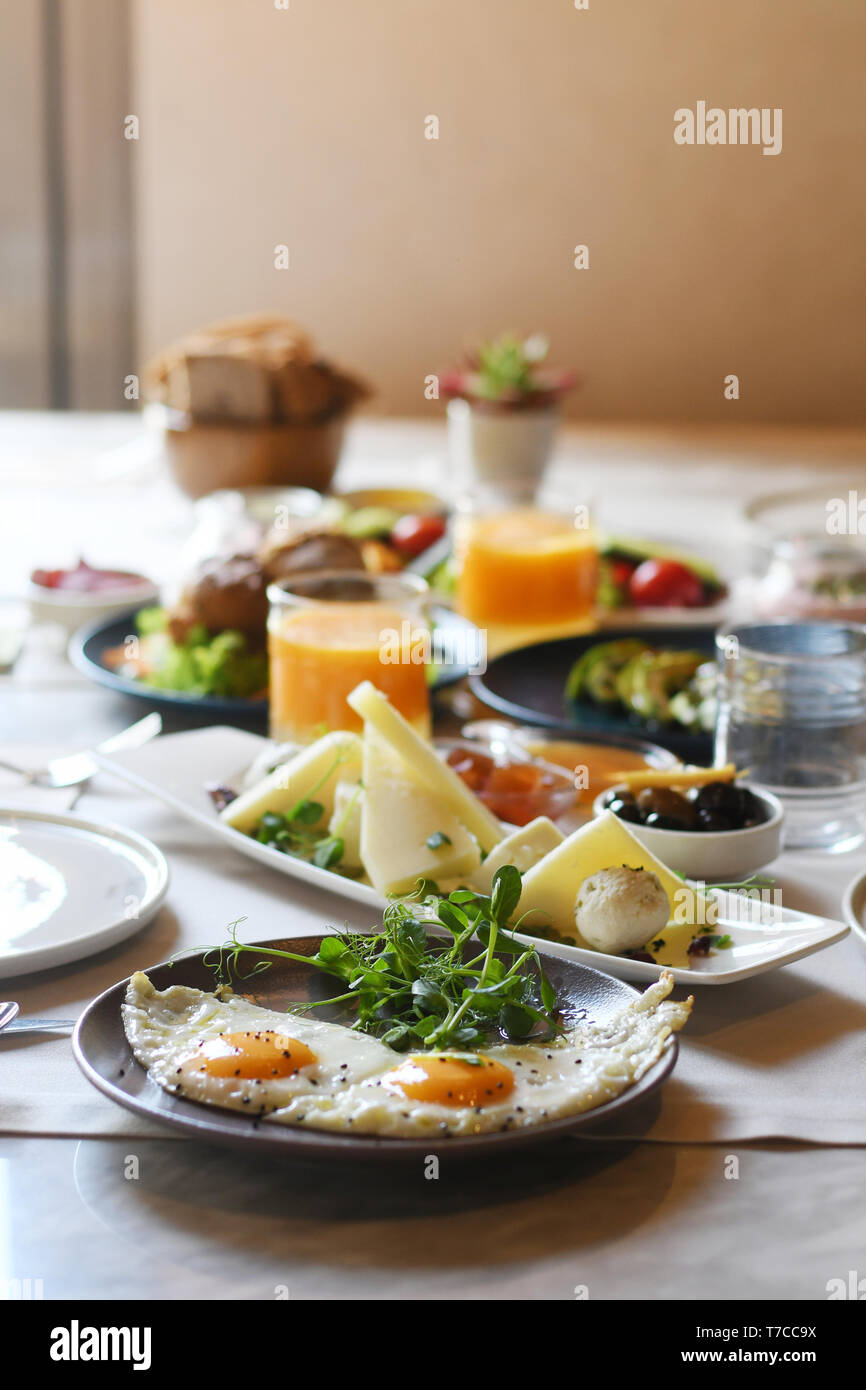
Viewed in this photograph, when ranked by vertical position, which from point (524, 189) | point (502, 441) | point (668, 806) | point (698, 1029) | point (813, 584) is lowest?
point (698, 1029)

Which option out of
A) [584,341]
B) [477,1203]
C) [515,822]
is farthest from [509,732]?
[584,341]

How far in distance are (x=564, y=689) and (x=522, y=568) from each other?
30 centimetres

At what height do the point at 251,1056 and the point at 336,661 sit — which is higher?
the point at 336,661

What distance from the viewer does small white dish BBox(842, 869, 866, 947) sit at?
3.57ft

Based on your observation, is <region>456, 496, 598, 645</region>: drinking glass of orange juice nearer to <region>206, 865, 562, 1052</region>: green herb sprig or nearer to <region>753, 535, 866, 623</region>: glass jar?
<region>753, 535, 866, 623</region>: glass jar

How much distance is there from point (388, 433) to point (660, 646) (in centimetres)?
210

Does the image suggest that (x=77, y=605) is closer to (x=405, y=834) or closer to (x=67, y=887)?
(x=67, y=887)

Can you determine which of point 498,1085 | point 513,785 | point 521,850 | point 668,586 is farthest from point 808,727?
point 668,586

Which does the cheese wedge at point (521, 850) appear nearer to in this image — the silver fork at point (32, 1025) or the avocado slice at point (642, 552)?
the silver fork at point (32, 1025)

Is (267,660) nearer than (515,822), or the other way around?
(515,822)

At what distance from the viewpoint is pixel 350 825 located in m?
1.20

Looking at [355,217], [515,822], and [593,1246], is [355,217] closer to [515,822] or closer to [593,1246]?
[515,822]
